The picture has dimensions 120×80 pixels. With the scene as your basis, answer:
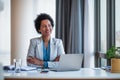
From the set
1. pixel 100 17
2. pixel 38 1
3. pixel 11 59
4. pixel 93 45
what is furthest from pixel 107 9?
pixel 11 59

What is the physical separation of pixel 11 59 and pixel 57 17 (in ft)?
4.74

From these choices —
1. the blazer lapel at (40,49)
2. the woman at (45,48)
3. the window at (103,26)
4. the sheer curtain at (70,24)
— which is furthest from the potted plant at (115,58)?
the sheer curtain at (70,24)

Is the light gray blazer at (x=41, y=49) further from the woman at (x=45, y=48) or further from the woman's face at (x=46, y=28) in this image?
the woman's face at (x=46, y=28)

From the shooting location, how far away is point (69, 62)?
246cm

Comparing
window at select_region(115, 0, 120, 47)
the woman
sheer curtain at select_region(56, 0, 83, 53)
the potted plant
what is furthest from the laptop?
sheer curtain at select_region(56, 0, 83, 53)

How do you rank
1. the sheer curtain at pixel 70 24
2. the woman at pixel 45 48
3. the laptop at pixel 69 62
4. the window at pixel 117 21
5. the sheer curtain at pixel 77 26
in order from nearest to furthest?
the laptop at pixel 69 62
the woman at pixel 45 48
the window at pixel 117 21
the sheer curtain at pixel 77 26
the sheer curtain at pixel 70 24

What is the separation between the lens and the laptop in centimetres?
243

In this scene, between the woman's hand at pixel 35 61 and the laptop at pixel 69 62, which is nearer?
the laptop at pixel 69 62

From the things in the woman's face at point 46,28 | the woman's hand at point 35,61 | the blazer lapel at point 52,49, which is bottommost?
the woman's hand at point 35,61

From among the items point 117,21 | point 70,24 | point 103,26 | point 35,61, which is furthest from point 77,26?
point 35,61

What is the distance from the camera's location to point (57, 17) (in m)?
5.47

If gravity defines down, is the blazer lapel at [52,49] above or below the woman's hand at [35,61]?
above

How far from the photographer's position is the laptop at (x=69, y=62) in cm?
243

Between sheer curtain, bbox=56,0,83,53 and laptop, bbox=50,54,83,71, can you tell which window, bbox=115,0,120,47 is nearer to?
sheer curtain, bbox=56,0,83,53
